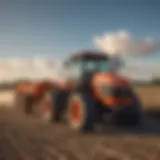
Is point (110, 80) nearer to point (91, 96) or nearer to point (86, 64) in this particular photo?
point (91, 96)

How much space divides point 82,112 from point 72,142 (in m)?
0.96

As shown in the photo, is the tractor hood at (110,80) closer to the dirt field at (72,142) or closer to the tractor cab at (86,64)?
the tractor cab at (86,64)

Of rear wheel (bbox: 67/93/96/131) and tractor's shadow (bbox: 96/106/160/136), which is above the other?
rear wheel (bbox: 67/93/96/131)

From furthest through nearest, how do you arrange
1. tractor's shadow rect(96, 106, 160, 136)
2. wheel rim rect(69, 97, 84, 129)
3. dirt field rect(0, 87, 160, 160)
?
wheel rim rect(69, 97, 84, 129)
tractor's shadow rect(96, 106, 160, 136)
dirt field rect(0, 87, 160, 160)

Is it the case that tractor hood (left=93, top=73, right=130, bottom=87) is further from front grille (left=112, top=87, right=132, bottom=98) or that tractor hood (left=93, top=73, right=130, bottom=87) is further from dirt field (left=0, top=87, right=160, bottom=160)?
dirt field (left=0, top=87, right=160, bottom=160)

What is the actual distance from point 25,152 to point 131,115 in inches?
89.9

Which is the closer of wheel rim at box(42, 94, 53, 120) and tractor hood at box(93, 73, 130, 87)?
tractor hood at box(93, 73, 130, 87)

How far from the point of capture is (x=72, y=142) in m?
5.15

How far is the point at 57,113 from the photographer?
6906 mm

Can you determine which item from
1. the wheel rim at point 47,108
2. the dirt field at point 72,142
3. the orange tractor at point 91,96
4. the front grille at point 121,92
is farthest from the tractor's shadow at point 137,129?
the wheel rim at point 47,108

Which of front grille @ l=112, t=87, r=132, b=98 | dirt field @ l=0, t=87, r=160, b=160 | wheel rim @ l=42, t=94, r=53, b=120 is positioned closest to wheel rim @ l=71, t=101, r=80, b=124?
dirt field @ l=0, t=87, r=160, b=160

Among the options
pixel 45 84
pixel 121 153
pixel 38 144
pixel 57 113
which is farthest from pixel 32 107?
pixel 121 153

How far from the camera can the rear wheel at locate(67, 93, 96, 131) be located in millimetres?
5965

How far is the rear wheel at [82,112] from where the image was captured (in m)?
5.96
